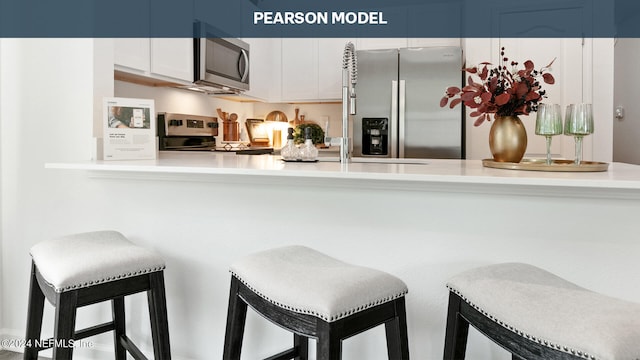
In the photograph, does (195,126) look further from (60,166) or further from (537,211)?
(537,211)

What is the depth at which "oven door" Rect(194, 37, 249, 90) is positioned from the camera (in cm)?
315

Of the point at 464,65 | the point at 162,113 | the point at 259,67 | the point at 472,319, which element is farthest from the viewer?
the point at 259,67

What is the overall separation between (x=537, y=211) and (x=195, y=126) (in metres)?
2.79

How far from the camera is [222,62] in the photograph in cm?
341

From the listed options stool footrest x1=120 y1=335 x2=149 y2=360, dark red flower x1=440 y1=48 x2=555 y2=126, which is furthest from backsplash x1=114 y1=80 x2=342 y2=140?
dark red flower x1=440 y1=48 x2=555 y2=126

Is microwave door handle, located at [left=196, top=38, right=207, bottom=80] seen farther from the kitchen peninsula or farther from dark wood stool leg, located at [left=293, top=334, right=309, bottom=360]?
dark wood stool leg, located at [left=293, top=334, right=309, bottom=360]

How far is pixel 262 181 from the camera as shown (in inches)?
71.1

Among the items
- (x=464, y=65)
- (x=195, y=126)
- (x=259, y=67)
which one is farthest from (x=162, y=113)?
(x=464, y=65)

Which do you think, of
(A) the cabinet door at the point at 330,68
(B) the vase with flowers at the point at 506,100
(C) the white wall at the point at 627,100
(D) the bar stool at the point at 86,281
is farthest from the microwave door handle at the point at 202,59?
(C) the white wall at the point at 627,100

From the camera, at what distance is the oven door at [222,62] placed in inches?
124

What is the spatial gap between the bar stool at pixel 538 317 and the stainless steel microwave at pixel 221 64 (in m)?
2.43

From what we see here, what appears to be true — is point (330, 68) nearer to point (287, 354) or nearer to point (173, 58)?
point (173, 58)

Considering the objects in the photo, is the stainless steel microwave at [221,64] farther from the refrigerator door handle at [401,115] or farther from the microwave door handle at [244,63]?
the refrigerator door handle at [401,115]

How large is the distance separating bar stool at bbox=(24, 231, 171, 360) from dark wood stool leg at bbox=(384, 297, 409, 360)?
78 centimetres
